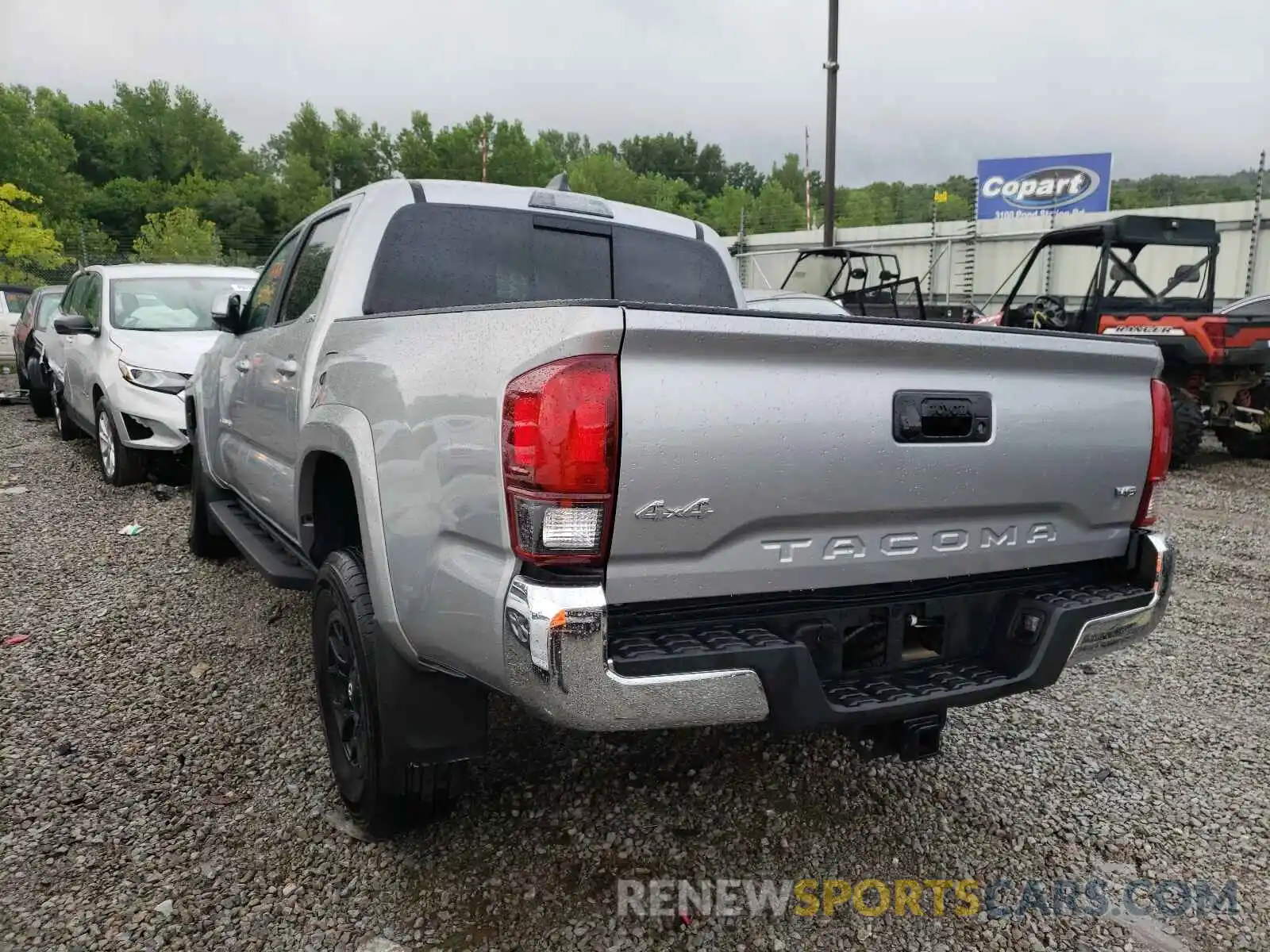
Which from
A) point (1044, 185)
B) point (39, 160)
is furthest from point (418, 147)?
point (1044, 185)

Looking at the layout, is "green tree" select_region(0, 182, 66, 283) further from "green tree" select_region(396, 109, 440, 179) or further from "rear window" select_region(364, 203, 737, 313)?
"green tree" select_region(396, 109, 440, 179)

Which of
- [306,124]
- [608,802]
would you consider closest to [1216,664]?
[608,802]

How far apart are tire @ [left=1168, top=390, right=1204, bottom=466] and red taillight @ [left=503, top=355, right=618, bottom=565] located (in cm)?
824

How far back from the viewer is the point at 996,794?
9.82 ft

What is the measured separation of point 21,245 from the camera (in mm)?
25969

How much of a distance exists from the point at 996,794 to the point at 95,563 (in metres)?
5.21

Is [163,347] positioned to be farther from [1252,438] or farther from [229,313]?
[1252,438]

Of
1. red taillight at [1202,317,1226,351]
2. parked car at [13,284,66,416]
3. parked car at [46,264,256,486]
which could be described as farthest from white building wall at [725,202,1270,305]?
parked car at [13,284,66,416]

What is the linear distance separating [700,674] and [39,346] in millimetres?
12618

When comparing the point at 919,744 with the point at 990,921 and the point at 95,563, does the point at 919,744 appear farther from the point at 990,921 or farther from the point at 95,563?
the point at 95,563

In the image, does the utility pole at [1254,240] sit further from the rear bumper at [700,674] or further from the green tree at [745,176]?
the green tree at [745,176]

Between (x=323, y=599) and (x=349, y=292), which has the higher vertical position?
(x=349, y=292)

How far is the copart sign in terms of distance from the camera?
3362cm

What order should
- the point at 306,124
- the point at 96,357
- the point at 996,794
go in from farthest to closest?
the point at 306,124 < the point at 96,357 < the point at 996,794
